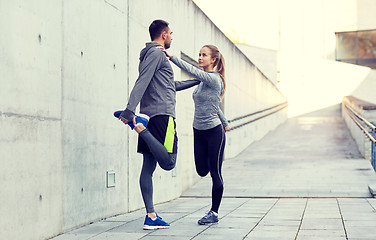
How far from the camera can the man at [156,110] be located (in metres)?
5.02

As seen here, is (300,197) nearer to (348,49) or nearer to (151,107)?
(151,107)

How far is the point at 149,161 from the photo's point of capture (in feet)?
17.2

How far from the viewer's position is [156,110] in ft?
16.9

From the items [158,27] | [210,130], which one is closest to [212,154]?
[210,130]

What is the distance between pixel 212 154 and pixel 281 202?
8.26ft

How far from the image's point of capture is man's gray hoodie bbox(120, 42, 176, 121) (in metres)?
5.07

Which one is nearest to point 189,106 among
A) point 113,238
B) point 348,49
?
point 113,238

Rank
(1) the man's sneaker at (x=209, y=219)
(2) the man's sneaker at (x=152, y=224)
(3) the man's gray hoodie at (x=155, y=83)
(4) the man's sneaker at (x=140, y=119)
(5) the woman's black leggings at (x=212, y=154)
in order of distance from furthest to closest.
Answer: (5) the woman's black leggings at (x=212, y=154) < (1) the man's sneaker at (x=209, y=219) < (2) the man's sneaker at (x=152, y=224) < (3) the man's gray hoodie at (x=155, y=83) < (4) the man's sneaker at (x=140, y=119)

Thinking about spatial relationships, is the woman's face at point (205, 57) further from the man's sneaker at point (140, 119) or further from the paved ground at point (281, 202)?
the paved ground at point (281, 202)

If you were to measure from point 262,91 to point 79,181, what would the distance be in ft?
51.4

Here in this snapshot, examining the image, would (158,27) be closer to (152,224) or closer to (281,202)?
(152,224)

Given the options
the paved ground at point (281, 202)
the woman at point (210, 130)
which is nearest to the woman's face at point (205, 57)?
the woman at point (210, 130)

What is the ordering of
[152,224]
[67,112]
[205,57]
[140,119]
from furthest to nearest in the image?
1. [205,57]
2. [152,224]
3. [67,112]
4. [140,119]

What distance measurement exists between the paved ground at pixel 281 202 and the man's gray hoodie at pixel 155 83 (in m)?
1.10
